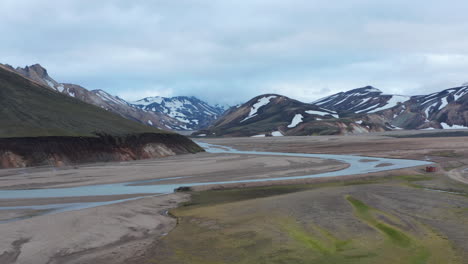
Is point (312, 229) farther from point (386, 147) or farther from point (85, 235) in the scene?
point (386, 147)

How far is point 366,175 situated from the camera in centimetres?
4316

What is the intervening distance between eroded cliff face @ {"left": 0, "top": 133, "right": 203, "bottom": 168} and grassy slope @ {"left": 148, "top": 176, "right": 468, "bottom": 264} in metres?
41.9

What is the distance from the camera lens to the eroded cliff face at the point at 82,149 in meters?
60.5

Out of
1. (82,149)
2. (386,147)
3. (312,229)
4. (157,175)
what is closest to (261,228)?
(312,229)

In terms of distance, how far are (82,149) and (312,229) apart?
58.3 meters

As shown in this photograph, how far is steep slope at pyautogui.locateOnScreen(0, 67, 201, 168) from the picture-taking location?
62781 millimetres

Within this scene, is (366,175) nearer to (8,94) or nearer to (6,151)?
(6,151)

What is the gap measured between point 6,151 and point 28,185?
25556 mm

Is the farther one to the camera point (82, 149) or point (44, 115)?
point (44, 115)

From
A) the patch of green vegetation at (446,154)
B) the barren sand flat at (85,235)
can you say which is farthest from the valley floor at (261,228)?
the patch of green vegetation at (446,154)

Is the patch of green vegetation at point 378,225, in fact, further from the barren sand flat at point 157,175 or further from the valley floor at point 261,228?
the barren sand flat at point 157,175

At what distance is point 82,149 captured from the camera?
6900 cm

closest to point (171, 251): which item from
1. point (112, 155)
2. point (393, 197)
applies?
point (393, 197)

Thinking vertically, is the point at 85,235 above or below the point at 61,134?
below
